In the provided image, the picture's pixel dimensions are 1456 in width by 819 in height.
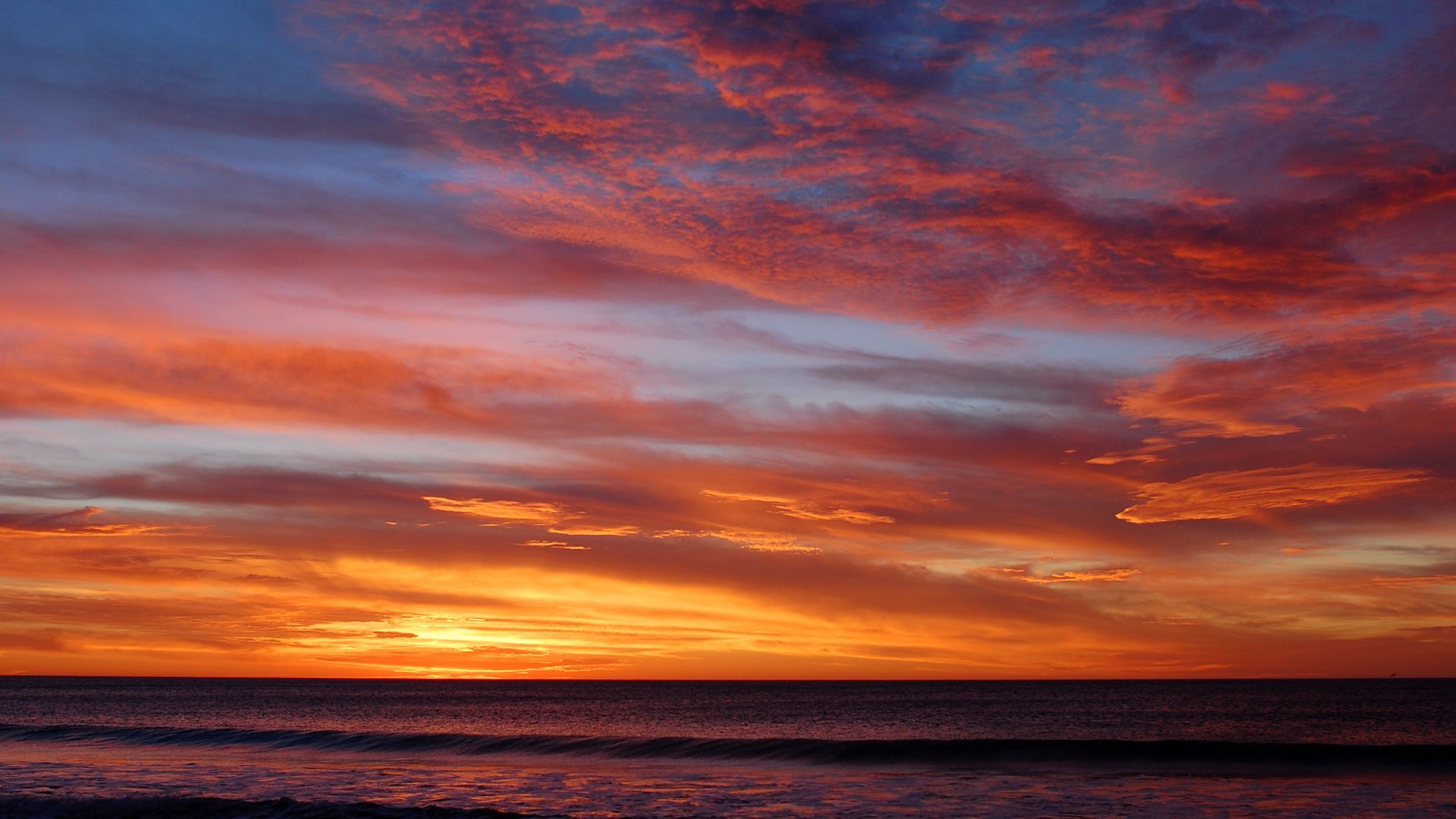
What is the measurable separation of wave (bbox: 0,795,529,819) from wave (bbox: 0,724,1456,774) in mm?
19748

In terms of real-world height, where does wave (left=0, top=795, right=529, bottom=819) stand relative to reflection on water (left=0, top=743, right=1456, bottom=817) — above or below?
above

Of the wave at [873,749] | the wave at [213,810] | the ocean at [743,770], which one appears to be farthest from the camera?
the wave at [873,749]

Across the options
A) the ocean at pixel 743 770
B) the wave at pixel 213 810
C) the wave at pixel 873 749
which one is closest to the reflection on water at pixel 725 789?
the ocean at pixel 743 770

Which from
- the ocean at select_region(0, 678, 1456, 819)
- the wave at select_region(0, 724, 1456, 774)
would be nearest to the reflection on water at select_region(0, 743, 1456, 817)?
the ocean at select_region(0, 678, 1456, 819)

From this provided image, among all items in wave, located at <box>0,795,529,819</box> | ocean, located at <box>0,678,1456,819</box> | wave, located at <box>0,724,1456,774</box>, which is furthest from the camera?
wave, located at <box>0,724,1456,774</box>

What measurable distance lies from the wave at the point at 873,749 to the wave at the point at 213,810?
19.7 m

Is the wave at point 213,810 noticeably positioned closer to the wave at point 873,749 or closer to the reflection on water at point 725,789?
the reflection on water at point 725,789

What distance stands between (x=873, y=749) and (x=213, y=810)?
1076 inches

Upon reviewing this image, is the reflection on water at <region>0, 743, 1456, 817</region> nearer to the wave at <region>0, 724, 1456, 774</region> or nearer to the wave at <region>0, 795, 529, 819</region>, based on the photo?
the wave at <region>0, 795, 529, 819</region>

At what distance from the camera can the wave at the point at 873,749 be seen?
1501 inches

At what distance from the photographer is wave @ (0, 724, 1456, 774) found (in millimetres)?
38125

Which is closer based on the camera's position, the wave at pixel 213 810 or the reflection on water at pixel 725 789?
the wave at pixel 213 810

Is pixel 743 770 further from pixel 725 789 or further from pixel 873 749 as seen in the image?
pixel 873 749

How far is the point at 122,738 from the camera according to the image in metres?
51.8
